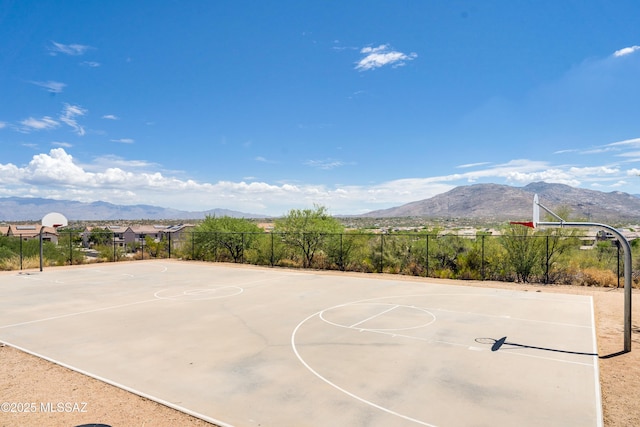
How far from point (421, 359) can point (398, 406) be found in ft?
6.87

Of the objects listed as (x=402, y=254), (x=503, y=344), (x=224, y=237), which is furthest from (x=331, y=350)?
(x=224, y=237)

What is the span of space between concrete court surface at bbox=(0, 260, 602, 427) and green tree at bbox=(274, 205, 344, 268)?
8.56 m

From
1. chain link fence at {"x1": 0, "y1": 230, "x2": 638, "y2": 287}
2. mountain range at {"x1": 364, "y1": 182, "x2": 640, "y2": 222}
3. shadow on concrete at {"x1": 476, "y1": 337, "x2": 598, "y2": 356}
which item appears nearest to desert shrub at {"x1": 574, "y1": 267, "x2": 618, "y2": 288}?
chain link fence at {"x1": 0, "y1": 230, "x2": 638, "y2": 287}

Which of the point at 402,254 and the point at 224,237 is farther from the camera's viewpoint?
the point at 224,237

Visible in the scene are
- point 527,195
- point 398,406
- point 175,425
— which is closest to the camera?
point 175,425

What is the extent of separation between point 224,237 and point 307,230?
681cm

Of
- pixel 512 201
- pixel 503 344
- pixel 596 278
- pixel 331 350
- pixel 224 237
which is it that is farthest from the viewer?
pixel 512 201

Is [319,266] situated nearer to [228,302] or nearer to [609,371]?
[228,302]

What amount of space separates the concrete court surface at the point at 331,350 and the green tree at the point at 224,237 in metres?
11.8

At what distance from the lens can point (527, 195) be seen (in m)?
130

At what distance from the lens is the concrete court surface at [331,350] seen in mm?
5711

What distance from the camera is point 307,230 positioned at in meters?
24.5

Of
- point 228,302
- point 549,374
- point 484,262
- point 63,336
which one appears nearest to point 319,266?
point 484,262

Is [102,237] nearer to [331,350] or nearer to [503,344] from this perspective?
[331,350]
